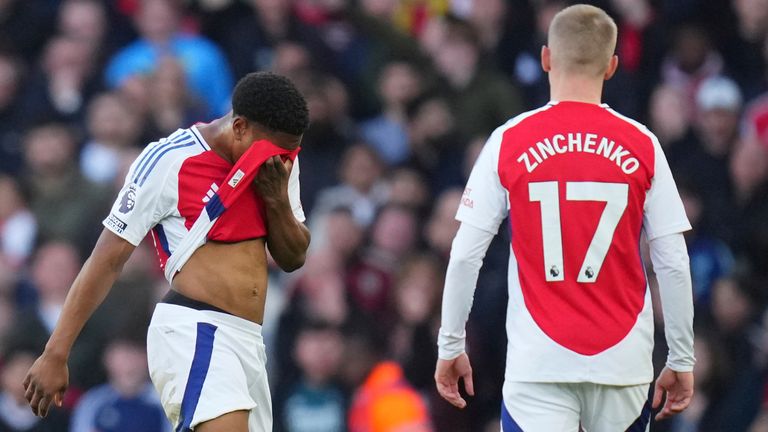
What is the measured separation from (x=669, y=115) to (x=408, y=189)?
1.94m

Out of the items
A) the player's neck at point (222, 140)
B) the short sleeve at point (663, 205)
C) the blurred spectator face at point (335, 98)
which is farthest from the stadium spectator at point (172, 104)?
the short sleeve at point (663, 205)

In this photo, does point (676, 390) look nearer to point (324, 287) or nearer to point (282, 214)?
point (282, 214)

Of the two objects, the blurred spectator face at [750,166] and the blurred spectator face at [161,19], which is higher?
the blurred spectator face at [161,19]

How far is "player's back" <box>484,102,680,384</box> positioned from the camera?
553 centimetres

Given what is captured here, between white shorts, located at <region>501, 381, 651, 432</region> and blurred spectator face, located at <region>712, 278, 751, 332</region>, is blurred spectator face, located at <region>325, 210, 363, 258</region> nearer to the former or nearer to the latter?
blurred spectator face, located at <region>712, 278, 751, 332</region>

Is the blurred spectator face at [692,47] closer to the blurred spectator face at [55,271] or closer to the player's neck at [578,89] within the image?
the player's neck at [578,89]

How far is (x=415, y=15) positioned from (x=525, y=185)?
5982mm

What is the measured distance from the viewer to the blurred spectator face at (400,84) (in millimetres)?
10617

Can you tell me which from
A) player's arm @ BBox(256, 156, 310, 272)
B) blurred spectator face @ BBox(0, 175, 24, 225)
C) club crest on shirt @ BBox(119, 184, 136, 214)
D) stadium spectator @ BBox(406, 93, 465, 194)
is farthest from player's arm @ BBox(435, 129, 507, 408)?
blurred spectator face @ BBox(0, 175, 24, 225)

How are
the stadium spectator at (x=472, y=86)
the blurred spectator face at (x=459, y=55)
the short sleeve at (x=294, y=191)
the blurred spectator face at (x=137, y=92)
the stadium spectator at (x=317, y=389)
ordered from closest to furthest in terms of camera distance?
the short sleeve at (x=294, y=191) → the stadium spectator at (x=317, y=389) → the stadium spectator at (x=472, y=86) → the blurred spectator face at (x=459, y=55) → the blurred spectator face at (x=137, y=92)

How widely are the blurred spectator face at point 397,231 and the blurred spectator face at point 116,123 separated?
2289mm

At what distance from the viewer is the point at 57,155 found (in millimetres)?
10945

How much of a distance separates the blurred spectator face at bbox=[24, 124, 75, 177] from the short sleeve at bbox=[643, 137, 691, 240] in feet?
20.9

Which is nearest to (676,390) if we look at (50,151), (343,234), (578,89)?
(578,89)
